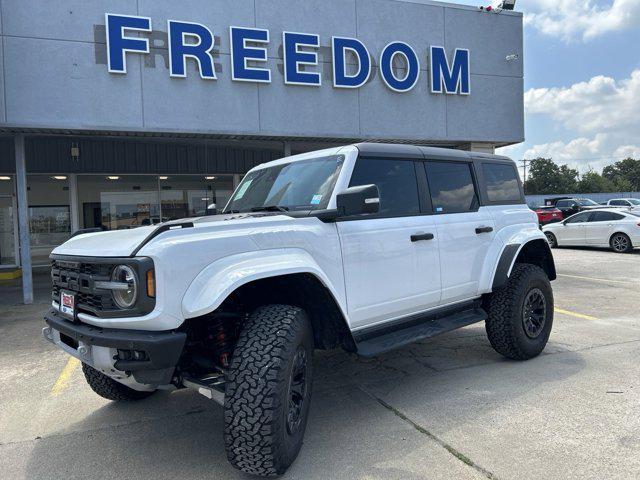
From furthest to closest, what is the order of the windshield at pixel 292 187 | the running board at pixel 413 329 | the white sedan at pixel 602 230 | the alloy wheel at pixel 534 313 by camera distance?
the white sedan at pixel 602 230 → the alloy wheel at pixel 534 313 → the windshield at pixel 292 187 → the running board at pixel 413 329

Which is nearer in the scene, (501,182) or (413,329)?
(413,329)

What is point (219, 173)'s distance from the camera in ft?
49.9

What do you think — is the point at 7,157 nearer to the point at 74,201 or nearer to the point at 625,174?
the point at 74,201

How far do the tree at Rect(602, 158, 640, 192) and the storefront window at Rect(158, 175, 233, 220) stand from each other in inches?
3920

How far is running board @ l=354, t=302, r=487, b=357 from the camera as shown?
3.62m

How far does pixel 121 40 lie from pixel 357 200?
831cm

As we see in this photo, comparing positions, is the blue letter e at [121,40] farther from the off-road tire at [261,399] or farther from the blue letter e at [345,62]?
the off-road tire at [261,399]

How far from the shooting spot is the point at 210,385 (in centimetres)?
294

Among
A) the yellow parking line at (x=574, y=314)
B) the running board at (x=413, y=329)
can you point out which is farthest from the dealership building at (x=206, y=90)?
the yellow parking line at (x=574, y=314)

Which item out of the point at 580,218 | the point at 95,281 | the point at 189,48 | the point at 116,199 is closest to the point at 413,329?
the point at 95,281

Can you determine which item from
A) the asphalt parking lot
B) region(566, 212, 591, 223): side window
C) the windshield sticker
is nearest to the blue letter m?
region(566, 212, 591, 223): side window

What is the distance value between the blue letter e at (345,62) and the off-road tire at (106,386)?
28.6ft

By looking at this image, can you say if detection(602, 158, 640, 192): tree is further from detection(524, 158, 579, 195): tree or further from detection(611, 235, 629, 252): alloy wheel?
detection(611, 235, 629, 252): alloy wheel

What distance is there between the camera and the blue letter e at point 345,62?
11.0m
